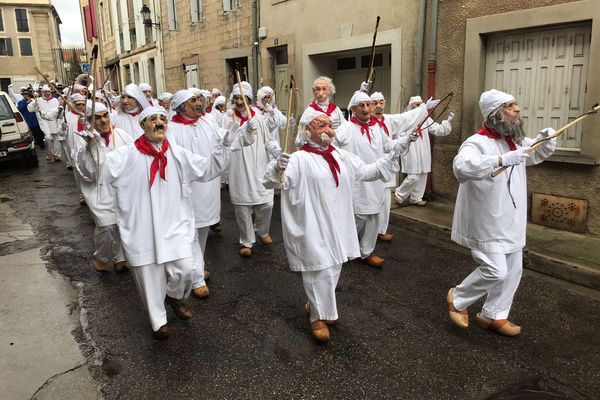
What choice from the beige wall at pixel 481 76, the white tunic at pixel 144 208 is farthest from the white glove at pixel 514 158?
the beige wall at pixel 481 76

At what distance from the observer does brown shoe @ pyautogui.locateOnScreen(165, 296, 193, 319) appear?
409cm

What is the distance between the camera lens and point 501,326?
Answer: 12.6 feet

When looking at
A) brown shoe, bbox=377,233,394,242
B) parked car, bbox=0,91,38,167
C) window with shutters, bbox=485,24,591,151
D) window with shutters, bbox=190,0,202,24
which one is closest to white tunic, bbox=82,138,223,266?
brown shoe, bbox=377,233,394,242

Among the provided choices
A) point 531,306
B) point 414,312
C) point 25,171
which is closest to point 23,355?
point 414,312

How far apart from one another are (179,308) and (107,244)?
1751 millimetres

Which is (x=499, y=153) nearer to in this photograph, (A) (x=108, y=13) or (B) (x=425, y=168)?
(B) (x=425, y=168)

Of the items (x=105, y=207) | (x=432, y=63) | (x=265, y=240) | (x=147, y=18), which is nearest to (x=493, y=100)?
(x=265, y=240)

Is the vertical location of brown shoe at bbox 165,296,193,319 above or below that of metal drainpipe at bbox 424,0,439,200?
below

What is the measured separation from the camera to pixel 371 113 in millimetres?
5449

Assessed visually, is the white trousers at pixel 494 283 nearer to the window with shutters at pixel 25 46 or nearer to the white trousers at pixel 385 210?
the white trousers at pixel 385 210

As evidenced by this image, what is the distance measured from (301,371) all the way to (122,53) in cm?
2416

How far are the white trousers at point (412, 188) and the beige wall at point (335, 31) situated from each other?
167 centimetres

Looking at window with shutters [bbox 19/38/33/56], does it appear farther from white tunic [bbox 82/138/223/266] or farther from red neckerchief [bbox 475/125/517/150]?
red neckerchief [bbox 475/125/517/150]

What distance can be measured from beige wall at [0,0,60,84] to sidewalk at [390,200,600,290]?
1985 inches
